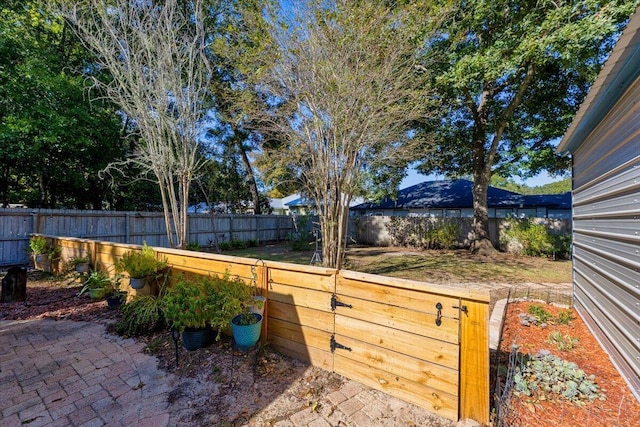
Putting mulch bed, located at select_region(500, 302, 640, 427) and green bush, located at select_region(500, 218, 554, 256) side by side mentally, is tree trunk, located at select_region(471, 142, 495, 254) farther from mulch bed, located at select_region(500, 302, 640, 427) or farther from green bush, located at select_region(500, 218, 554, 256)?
mulch bed, located at select_region(500, 302, 640, 427)

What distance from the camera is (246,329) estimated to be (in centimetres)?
238

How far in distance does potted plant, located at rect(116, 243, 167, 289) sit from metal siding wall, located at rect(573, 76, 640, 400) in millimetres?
4693

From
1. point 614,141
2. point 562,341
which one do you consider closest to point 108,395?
point 562,341

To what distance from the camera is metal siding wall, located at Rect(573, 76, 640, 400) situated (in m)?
2.14

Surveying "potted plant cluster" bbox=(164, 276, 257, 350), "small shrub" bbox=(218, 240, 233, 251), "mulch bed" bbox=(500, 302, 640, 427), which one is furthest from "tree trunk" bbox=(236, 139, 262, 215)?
"mulch bed" bbox=(500, 302, 640, 427)

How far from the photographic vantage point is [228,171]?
572 inches

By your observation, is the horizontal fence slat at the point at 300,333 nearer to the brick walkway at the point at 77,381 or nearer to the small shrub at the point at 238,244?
the brick walkway at the point at 77,381

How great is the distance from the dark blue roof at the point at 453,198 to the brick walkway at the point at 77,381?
13787 millimetres

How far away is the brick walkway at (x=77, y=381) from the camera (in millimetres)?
1884

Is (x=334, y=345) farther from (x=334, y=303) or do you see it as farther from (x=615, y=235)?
(x=615, y=235)

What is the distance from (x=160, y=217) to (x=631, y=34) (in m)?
11.0

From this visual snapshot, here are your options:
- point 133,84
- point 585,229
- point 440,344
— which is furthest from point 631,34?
point 133,84

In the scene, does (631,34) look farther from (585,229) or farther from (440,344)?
(585,229)

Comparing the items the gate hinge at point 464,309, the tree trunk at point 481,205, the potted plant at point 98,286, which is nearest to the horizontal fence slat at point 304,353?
the gate hinge at point 464,309
